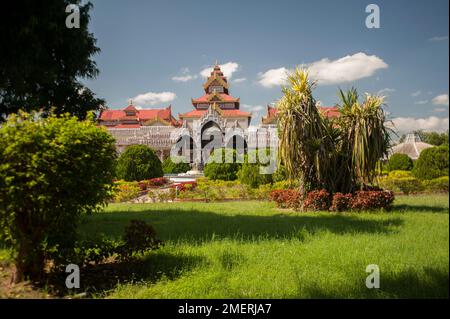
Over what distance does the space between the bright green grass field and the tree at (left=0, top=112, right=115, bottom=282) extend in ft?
3.14

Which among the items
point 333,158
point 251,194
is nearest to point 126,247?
point 333,158

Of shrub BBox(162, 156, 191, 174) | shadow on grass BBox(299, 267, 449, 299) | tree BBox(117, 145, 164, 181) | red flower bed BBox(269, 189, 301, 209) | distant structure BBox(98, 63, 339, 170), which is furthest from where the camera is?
distant structure BBox(98, 63, 339, 170)

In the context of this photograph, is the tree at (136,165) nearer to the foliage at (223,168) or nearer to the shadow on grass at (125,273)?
the foliage at (223,168)

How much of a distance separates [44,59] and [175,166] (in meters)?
25.4

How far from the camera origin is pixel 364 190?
9.48 metres

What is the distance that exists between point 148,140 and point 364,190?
29297 mm

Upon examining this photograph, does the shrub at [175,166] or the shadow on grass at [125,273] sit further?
the shrub at [175,166]

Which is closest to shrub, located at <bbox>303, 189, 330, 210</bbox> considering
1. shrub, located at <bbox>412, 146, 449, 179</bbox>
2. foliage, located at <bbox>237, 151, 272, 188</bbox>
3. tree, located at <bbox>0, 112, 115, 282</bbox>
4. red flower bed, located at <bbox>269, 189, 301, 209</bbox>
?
red flower bed, located at <bbox>269, 189, 301, 209</bbox>

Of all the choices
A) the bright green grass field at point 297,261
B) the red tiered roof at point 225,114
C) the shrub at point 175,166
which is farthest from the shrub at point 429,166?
the red tiered roof at point 225,114

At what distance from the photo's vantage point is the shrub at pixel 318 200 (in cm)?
912

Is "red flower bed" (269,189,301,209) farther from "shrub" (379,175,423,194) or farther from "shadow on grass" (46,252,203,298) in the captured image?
"shadow on grass" (46,252,203,298)

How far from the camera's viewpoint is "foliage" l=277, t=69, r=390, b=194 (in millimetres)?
9016

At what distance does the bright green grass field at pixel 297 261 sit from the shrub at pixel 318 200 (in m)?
2.19
